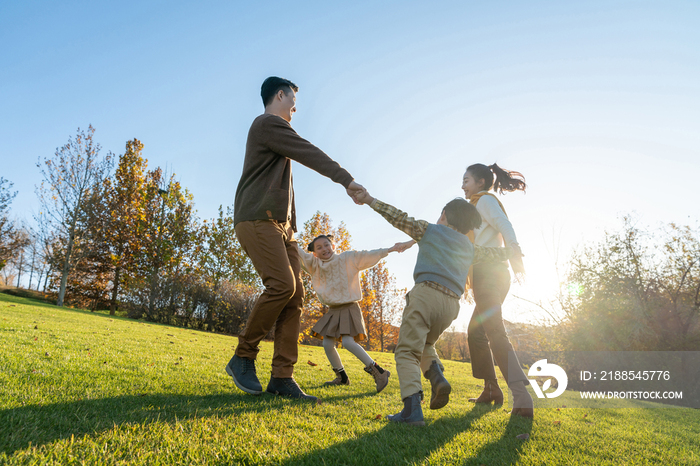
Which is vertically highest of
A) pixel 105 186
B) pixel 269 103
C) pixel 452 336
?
pixel 105 186

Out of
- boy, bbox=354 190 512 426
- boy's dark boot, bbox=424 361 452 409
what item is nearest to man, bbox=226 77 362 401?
boy, bbox=354 190 512 426

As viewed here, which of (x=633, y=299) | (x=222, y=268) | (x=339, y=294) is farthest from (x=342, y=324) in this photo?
(x=222, y=268)

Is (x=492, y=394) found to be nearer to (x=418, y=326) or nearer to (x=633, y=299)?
(x=418, y=326)

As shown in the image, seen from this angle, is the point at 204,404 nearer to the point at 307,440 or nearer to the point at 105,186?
the point at 307,440

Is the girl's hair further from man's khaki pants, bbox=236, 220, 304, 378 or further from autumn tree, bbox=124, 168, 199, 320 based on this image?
autumn tree, bbox=124, 168, 199, 320

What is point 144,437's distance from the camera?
1794 mm

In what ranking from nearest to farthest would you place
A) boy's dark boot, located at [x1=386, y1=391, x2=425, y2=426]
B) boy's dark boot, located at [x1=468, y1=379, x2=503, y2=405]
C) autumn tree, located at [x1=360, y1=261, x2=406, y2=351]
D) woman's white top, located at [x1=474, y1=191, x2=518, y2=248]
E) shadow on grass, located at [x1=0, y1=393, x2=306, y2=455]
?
1. shadow on grass, located at [x1=0, y1=393, x2=306, y2=455]
2. boy's dark boot, located at [x1=386, y1=391, x2=425, y2=426]
3. woman's white top, located at [x1=474, y1=191, x2=518, y2=248]
4. boy's dark boot, located at [x1=468, y1=379, x2=503, y2=405]
5. autumn tree, located at [x1=360, y1=261, x2=406, y2=351]

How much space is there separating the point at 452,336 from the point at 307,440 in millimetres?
32471

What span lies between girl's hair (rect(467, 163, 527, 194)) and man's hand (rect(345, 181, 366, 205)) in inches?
76.9

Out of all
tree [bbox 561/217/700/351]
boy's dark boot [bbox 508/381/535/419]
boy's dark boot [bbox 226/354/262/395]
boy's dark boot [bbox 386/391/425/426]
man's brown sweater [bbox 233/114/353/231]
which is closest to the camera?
boy's dark boot [bbox 386/391/425/426]

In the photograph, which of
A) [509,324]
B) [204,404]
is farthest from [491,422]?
[509,324]

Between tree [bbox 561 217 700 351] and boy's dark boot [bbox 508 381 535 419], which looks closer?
boy's dark boot [bbox 508 381 535 419]

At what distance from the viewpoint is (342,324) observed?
469 cm

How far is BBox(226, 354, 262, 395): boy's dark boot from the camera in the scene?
9.80ft
